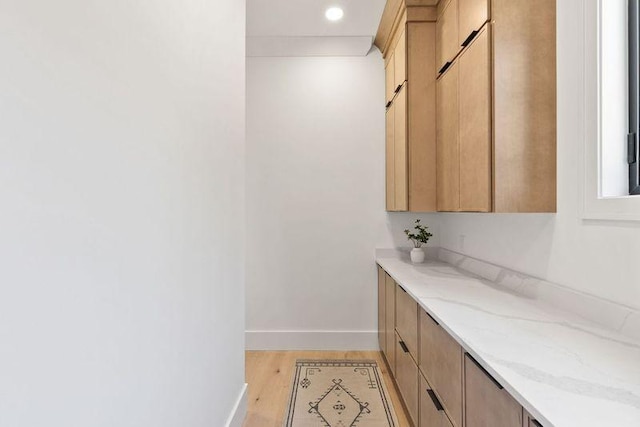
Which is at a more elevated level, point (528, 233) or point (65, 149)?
point (65, 149)

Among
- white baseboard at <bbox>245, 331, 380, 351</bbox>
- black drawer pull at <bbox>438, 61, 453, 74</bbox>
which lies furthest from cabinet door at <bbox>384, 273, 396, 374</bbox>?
black drawer pull at <bbox>438, 61, 453, 74</bbox>

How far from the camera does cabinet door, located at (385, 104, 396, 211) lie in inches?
117

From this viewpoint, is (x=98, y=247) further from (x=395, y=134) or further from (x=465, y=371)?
(x=395, y=134)

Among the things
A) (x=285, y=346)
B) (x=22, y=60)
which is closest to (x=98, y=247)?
(x=22, y=60)

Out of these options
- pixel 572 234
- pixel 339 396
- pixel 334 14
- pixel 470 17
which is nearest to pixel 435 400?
pixel 572 234

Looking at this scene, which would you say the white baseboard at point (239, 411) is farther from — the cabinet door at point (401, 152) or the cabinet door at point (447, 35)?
the cabinet door at point (447, 35)

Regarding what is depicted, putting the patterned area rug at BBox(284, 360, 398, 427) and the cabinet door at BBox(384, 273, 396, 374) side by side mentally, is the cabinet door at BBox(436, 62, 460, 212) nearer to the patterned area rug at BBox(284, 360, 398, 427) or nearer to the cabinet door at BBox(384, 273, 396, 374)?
the cabinet door at BBox(384, 273, 396, 374)

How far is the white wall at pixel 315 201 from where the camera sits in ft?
10.7

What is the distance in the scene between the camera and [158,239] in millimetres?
1062

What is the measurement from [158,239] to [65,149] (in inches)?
17.3

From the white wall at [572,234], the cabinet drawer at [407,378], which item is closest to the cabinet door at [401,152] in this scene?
the white wall at [572,234]

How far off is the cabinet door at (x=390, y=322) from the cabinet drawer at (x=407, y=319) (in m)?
0.14

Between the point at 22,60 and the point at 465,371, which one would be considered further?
the point at 465,371

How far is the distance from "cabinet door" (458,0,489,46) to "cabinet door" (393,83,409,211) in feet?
1.98
